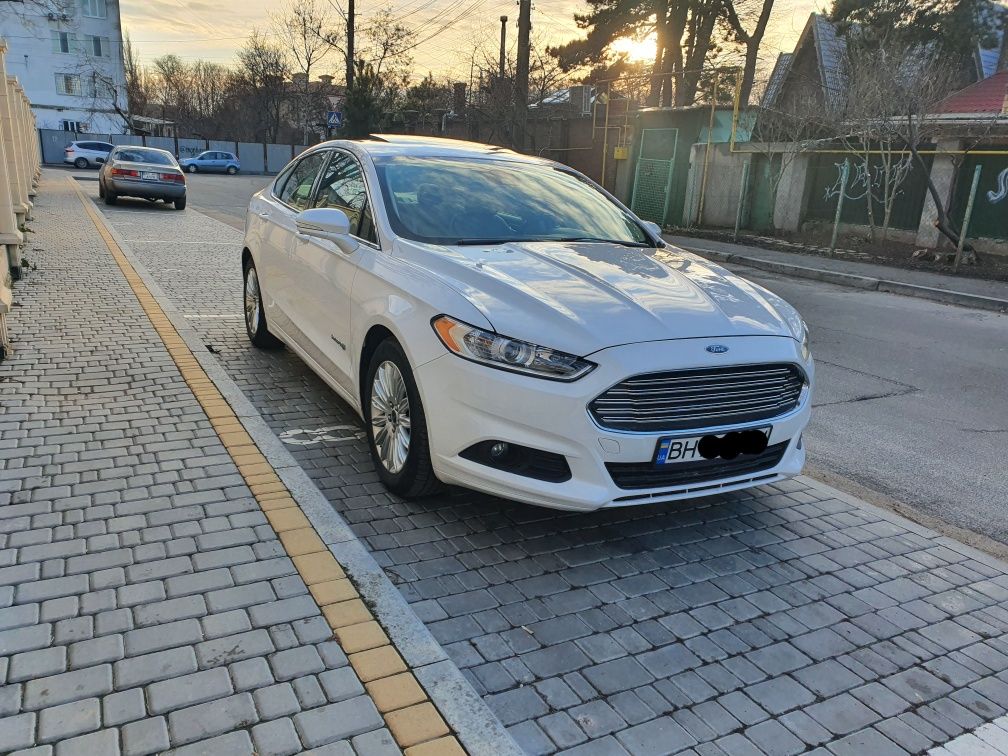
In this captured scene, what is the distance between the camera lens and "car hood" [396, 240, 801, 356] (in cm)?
329

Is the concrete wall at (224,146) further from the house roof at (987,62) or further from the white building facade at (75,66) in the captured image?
the house roof at (987,62)

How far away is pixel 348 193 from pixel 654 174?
62.3 feet

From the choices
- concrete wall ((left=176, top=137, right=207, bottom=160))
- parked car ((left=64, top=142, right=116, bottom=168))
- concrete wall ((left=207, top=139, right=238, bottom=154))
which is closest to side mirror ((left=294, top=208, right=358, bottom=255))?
parked car ((left=64, top=142, right=116, bottom=168))

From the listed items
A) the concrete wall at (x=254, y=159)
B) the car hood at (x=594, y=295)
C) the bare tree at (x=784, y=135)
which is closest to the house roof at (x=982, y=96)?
the bare tree at (x=784, y=135)

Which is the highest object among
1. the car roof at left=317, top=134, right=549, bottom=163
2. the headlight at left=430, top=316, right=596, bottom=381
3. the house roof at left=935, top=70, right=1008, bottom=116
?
the house roof at left=935, top=70, right=1008, bottom=116

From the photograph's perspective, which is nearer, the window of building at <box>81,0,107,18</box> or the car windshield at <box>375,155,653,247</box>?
the car windshield at <box>375,155,653,247</box>

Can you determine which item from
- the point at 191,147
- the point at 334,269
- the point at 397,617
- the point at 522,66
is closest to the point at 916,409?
the point at 334,269

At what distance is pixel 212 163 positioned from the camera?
158 feet

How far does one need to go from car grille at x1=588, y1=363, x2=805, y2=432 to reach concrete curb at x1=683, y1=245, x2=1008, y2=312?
975 centimetres

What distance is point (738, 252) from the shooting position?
54.4ft

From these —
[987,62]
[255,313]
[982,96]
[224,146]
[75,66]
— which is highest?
[75,66]

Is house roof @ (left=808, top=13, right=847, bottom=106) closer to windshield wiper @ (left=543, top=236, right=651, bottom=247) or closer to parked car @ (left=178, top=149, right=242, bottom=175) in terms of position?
windshield wiper @ (left=543, top=236, right=651, bottom=247)

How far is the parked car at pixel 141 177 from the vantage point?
19250mm

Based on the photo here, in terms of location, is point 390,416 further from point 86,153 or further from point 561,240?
point 86,153
